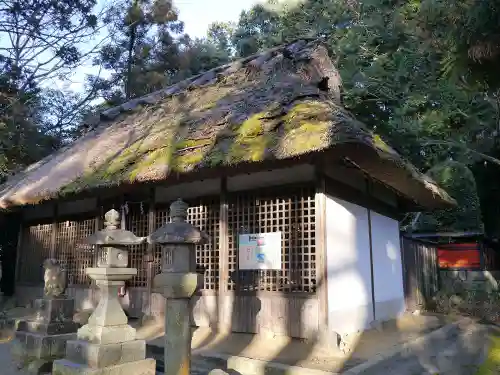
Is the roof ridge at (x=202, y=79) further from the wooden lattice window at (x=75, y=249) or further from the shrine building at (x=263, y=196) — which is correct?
the wooden lattice window at (x=75, y=249)

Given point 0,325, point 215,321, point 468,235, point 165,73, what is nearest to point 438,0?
point 215,321

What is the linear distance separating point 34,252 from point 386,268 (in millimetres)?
9214

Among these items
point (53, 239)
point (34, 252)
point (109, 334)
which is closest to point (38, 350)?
point (109, 334)

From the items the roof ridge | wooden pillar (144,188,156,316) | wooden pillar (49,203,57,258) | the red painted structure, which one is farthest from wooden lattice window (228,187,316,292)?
the red painted structure

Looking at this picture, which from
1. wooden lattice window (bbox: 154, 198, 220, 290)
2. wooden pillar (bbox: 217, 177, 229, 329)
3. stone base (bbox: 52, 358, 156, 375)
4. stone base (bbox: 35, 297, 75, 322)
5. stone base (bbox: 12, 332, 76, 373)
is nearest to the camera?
stone base (bbox: 52, 358, 156, 375)

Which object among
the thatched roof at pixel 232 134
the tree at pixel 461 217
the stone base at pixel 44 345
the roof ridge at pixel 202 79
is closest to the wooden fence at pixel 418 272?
the thatched roof at pixel 232 134

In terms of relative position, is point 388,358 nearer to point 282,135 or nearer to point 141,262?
point 282,135

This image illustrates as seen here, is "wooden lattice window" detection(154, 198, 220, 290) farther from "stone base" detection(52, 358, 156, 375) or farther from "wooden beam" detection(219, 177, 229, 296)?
"stone base" detection(52, 358, 156, 375)

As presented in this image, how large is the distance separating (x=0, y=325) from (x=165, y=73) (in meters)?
18.7

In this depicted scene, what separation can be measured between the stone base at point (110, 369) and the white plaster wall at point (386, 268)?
4.96 meters

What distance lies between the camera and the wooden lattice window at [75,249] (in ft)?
33.0

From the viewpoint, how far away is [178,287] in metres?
4.63

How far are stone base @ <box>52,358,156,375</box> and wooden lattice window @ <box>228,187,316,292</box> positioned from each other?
2.34 meters

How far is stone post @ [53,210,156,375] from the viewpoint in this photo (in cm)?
500
